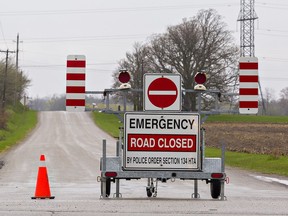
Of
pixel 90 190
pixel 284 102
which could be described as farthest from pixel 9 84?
pixel 284 102

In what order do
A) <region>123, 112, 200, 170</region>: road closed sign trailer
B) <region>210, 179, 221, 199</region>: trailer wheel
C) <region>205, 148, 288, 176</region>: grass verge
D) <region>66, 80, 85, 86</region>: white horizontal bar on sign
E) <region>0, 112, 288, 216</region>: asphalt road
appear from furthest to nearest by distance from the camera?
<region>205, 148, 288, 176</region>: grass verge < <region>66, 80, 85, 86</region>: white horizontal bar on sign < <region>210, 179, 221, 199</region>: trailer wheel < <region>123, 112, 200, 170</region>: road closed sign trailer < <region>0, 112, 288, 216</region>: asphalt road

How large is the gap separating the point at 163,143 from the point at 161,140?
0.07 meters

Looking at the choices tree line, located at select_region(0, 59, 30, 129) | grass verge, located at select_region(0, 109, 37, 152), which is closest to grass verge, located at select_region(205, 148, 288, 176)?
grass verge, located at select_region(0, 109, 37, 152)

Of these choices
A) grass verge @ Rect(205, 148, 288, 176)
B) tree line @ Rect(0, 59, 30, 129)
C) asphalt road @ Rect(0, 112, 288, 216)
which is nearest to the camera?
asphalt road @ Rect(0, 112, 288, 216)

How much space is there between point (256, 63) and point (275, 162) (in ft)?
60.7

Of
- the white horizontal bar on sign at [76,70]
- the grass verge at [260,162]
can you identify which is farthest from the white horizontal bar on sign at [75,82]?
the grass verge at [260,162]

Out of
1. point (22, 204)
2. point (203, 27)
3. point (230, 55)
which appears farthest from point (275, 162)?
point (203, 27)

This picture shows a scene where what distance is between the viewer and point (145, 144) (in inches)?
547

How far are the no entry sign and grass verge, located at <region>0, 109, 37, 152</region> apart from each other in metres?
32.8

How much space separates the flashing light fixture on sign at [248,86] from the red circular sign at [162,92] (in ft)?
4.57

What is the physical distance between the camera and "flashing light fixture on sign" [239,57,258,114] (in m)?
14.4

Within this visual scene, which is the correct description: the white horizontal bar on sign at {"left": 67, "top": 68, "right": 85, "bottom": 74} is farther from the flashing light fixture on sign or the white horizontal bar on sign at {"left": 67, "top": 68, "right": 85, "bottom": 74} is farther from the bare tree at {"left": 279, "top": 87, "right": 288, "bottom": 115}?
the bare tree at {"left": 279, "top": 87, "right": 288, "bottom": 115}

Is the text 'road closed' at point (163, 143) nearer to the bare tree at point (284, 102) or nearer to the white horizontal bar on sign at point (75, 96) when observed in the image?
the white horizontal bar on sign at point (75, 96)

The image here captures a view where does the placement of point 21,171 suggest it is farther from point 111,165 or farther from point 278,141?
point 278,141
